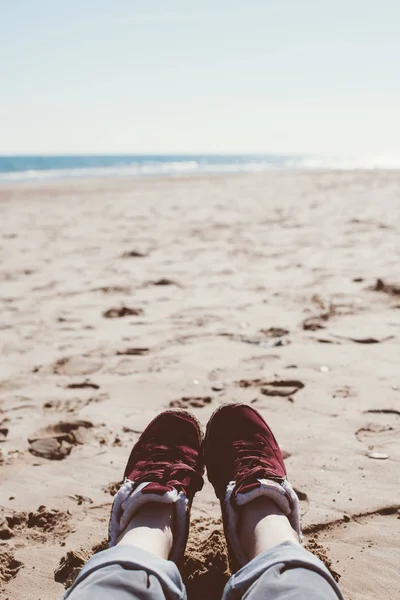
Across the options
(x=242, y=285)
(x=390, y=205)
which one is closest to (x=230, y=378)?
(x=242, y=285)

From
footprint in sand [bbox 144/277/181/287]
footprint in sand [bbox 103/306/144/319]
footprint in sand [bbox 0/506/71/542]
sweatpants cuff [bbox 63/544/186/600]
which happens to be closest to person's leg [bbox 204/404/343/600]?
sweatpants cuff [bbox 63/544/186/600]

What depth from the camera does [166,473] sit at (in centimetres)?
163

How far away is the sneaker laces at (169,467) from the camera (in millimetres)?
1599

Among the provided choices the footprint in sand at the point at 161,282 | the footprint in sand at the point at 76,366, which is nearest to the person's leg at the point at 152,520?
the footprint in sand at the point at 76,366

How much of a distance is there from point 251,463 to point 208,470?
0.62ft

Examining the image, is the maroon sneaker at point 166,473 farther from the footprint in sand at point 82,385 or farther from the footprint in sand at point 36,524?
the footprint in sand at point 82,385

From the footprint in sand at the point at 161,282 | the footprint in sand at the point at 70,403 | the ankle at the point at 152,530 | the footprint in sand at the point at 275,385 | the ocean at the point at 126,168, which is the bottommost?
the footprint in sand at the point at 70,403

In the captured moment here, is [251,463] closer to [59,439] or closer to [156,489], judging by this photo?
[156,489]

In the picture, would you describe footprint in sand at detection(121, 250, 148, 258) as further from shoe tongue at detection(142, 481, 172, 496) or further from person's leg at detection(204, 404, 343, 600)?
shoe tongue at detection(142, 481, 172, 496)

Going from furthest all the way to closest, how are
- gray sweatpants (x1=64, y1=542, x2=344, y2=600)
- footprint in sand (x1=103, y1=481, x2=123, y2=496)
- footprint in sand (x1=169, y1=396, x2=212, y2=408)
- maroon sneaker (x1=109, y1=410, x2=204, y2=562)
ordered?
1. footprint in sand (x1=169, y1=396, x2=212, y2=408)
2. footprint in sand (x1=103, y1=481, x2=123, y2=496)
3. maroon sneaker (x1=109, y1=410, x2=204, y2=562)
4. gray sweatpants (x1=64, y1=542, x2=344, y2=600)

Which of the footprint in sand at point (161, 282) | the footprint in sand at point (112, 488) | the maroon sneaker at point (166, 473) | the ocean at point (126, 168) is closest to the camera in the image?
the maroon sneaker at point (166, 473)

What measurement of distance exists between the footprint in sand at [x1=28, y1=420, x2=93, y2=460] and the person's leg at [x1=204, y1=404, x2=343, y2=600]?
0.49 meters

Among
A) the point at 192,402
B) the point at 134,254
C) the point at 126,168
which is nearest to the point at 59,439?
the point at 192,402

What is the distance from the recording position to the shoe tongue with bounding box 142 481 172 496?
1.51 m
